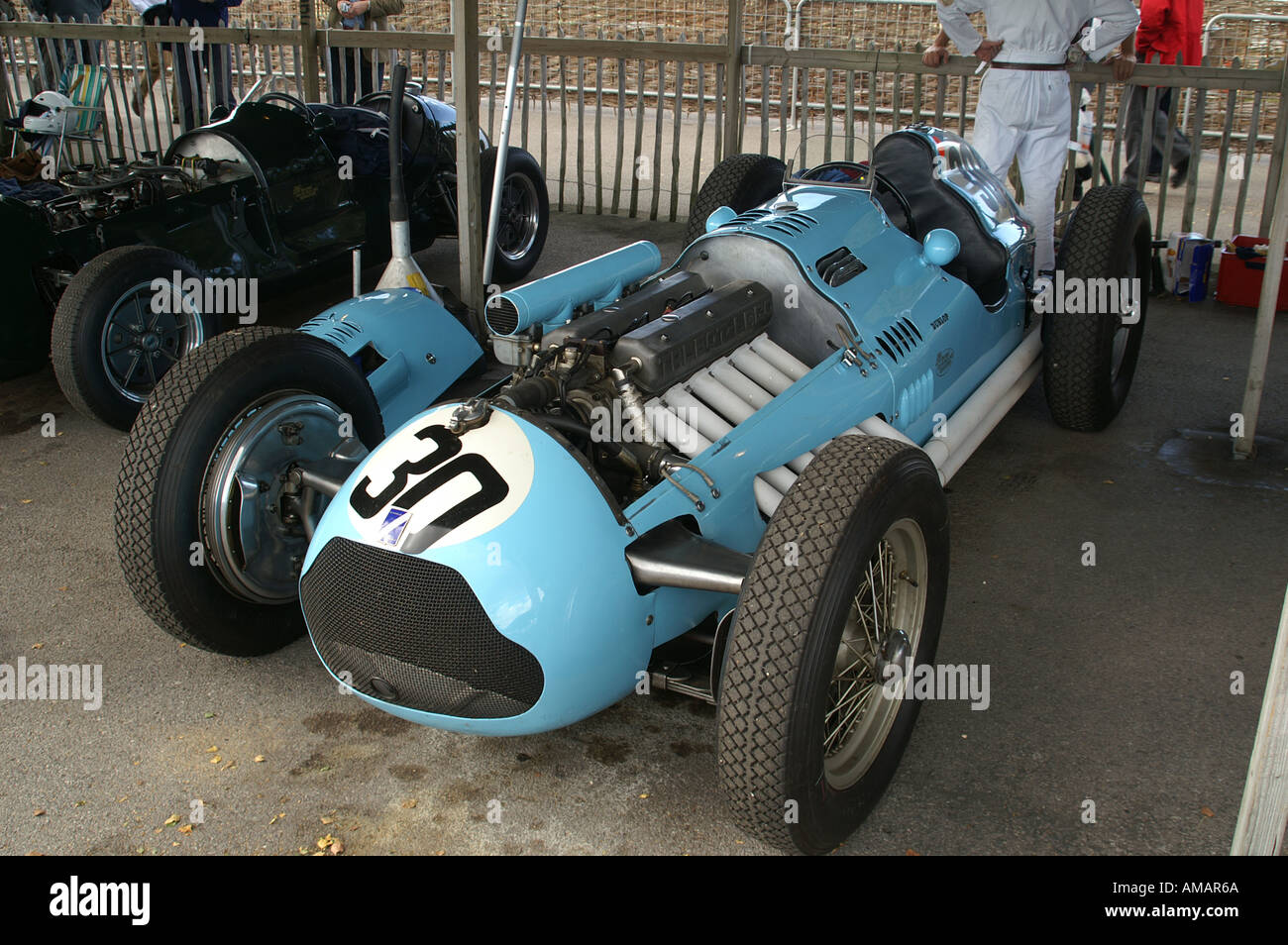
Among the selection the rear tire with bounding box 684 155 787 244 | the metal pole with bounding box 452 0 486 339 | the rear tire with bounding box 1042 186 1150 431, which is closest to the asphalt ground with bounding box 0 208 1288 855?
the rear tire with bounding box 1042 186 1150 431

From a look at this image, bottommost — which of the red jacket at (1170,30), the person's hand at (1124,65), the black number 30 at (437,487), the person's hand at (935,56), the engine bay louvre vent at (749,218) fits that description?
the black number 30 at (437,487)

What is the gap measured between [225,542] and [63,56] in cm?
996

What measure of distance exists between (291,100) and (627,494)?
14.9ft

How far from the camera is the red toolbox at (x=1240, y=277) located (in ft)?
22.7

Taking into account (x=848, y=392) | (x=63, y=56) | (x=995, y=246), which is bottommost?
(x=848, y=392)

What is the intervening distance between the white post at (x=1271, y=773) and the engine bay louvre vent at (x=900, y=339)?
203 centimetres

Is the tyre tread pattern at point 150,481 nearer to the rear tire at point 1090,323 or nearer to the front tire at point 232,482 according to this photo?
the front tire at point 232,482

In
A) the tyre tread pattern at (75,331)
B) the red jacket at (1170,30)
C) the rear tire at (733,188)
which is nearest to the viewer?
the tyre tread pattern at (75,331)

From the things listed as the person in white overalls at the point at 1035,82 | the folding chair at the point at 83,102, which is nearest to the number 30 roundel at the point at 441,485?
the person in white overalls at the point at 1035,82

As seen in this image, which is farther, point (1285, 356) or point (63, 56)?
point (63, 56)

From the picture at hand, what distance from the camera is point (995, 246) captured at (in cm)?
484

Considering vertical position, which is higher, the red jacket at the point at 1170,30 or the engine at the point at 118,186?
the red jacket at the point at 1170,30

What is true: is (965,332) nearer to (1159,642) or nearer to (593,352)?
(1159,642)
